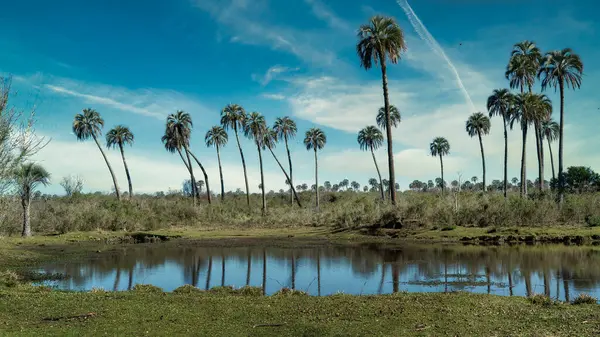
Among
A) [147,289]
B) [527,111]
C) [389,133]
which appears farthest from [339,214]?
[147,289]

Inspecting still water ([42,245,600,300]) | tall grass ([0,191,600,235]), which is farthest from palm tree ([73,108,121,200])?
still water ([42,245,600,300])

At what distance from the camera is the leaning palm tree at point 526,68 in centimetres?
5416

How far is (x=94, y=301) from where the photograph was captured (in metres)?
12.7

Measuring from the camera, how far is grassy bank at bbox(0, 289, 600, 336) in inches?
376

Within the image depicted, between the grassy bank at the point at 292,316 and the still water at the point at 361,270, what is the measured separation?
418 cm

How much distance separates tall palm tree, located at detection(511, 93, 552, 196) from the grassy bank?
44.5m

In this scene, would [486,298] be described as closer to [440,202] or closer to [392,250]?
[392,250]

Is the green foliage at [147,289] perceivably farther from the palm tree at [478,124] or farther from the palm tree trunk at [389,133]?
the palm tree at [478,124]

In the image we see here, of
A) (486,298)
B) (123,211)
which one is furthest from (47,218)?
(486,298)

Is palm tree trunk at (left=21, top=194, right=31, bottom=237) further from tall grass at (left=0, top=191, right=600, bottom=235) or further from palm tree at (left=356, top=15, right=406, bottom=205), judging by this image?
palm tree at (left=356, top=15, right=406, bottom=205)

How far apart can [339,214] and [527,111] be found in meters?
25.5

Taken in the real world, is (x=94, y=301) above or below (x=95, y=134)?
below

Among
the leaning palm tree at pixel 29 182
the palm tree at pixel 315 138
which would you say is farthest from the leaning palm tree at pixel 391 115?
the leaning palm tree at pixel 29 182

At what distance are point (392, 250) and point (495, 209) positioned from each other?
13581mm
